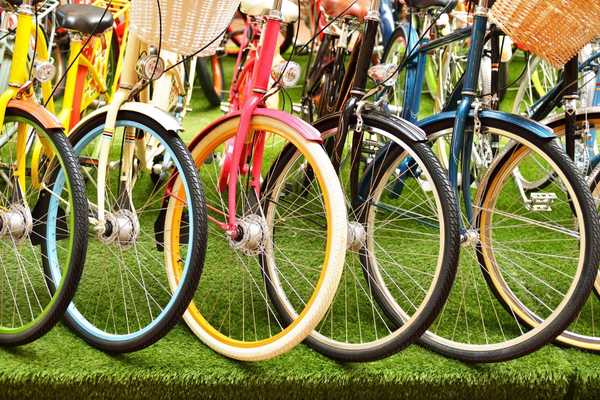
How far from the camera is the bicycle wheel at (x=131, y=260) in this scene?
2363mm

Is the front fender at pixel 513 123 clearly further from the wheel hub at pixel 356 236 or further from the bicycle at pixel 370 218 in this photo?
the wheel hub at pixel 356 236

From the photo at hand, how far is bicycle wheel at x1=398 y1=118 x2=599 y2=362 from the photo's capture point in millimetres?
2314

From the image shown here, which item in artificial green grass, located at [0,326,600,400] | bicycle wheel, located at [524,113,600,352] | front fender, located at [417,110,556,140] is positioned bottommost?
artificial green grass, located at [0,326,600,400]

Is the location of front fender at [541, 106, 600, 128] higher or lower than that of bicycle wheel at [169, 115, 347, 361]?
higher

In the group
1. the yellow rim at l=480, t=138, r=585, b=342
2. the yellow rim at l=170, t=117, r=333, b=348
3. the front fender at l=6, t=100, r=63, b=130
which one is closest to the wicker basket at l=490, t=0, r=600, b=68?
the yellow rim at l=480, t=138, r=585, b=342

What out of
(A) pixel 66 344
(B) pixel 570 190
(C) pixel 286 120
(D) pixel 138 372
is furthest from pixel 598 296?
(A) pixel 66 344

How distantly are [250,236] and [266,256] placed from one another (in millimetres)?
208

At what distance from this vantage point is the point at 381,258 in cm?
335

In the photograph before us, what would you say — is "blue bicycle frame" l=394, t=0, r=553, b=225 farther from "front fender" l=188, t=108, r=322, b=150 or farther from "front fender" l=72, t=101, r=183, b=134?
"front fender" l=72, t=101, r=183, b=134

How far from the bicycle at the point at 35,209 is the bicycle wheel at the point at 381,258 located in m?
0.63

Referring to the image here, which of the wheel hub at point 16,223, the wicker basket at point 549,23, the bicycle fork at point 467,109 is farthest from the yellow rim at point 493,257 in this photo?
the wheel hub at point 16,223

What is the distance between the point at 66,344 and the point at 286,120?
3.17ft

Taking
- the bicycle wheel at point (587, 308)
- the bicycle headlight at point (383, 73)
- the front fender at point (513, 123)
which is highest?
the bicycle headlight at point (383, 73)

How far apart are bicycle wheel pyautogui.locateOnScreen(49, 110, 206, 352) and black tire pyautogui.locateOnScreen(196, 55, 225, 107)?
2301 millimetres
